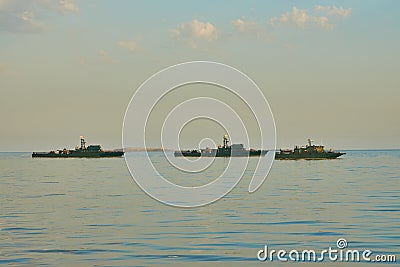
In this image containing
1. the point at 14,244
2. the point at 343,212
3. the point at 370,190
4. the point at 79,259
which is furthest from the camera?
the point at 370,190

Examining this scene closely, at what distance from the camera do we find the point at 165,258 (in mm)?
28797

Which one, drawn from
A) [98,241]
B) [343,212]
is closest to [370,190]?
[343,212]

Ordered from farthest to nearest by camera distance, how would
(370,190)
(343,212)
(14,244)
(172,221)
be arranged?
(370,190) < (343,212) < (172,221) < (14,244)

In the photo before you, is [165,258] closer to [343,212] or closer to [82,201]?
[343,212]

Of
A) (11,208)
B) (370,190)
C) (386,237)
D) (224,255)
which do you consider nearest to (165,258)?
(224,255)

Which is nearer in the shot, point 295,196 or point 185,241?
point 185,241

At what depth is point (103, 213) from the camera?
4591cm

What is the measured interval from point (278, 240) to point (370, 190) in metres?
35.1

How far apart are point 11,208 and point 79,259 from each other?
78.6ft

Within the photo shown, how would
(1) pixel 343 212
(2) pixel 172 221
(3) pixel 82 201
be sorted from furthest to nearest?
(3) pixel 82 201 → (1) pixel 343 212 → (2) pixel 172 221

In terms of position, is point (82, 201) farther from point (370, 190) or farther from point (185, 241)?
point (370, 190)

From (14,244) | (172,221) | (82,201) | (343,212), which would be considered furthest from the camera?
(82,201)

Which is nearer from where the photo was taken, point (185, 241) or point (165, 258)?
point (165, 258)

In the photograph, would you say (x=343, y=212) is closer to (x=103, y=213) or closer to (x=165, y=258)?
(x=103, y=213)
